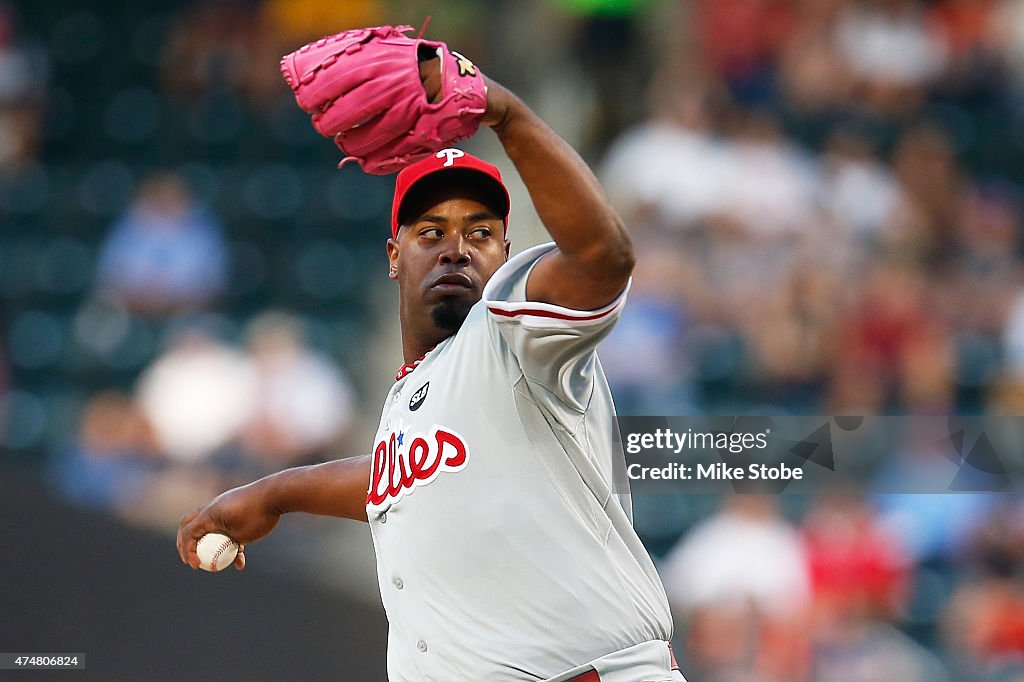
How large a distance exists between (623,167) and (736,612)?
2210mm

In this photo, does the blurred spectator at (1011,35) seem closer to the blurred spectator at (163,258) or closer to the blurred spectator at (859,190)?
the blurred spectator at (859,190)

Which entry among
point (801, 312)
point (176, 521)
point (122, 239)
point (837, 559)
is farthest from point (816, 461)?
point (122, 239)

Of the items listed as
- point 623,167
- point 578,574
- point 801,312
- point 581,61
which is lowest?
point 578,574

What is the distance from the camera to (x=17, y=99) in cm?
656

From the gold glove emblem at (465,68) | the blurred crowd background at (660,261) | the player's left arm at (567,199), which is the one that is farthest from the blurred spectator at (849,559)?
the gold glove emblem at (465,68)

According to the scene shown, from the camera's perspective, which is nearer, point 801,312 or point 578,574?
point 578,574

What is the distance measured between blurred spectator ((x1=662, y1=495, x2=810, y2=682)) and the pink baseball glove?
3.22 m

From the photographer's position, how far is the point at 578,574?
6.18 ft

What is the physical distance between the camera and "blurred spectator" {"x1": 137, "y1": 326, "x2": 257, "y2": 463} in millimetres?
5293

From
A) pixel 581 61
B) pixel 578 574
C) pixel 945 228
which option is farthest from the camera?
pixel 581 61

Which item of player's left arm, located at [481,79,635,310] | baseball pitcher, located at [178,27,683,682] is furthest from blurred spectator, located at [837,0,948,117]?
player's left arm, located at [481,79,635,310]

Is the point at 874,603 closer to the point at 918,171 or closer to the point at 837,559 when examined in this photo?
the point at 837,559

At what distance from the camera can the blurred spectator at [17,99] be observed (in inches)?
257

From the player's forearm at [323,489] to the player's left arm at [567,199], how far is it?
0.96 meters
